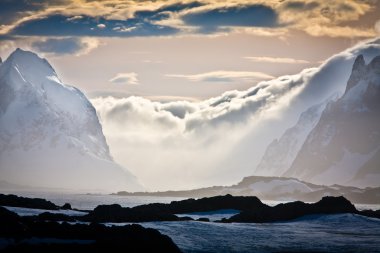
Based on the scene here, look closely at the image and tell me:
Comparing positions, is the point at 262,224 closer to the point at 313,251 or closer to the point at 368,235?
the point at 368,235

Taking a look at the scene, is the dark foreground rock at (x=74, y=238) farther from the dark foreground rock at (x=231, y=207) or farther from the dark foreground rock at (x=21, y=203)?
the dark foreground rock at (x=21, y=203)

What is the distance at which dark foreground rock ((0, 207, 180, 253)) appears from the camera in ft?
211

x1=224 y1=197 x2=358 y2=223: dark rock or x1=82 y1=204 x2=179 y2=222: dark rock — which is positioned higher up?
x1=224 y1=197 x2=358 y2=223: dark rock

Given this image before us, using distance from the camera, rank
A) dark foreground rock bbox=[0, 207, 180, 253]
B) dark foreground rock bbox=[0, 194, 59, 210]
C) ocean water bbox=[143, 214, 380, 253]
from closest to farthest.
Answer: dark foreground rock bbox=[0, 207, 180, 253]
ocean water bbox=[143, 214, 380, 253]
dark foreground rock bbox=[0, 194, 59, 210]

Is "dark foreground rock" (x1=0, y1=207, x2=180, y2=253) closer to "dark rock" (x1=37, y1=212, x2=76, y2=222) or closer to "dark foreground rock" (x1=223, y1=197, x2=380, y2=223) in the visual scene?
"dark rock" (x1=37, y1=212, x2=76, y2=222)

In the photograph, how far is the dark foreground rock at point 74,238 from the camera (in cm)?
6419

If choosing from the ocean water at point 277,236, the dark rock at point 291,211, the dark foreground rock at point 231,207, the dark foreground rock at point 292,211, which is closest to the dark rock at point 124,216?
the dark foreground rock at point 231,207

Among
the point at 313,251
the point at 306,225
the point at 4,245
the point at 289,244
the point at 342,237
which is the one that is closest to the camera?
the point at 4,245

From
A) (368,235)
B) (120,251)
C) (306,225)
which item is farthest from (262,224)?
(120,251)

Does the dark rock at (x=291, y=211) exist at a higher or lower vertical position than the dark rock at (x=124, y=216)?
higher

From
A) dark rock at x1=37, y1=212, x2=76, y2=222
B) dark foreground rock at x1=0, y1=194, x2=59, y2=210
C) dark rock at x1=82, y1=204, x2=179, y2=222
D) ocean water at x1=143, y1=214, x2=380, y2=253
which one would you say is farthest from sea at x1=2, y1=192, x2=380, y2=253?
dark foreground rock at x1=0, y1=194, x2=59, y2=210

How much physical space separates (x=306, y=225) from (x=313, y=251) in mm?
28251

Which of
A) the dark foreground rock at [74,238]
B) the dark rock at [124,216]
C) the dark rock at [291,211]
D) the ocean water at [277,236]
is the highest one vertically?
the dark rock at [291,211]

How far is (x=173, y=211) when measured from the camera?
5182 inches
